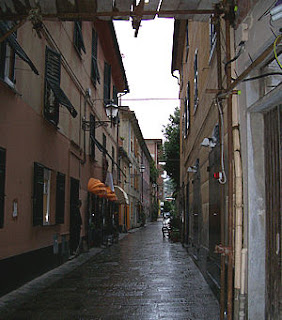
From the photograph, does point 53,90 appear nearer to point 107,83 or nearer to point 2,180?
point 2,180

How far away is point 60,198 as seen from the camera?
11344 mm

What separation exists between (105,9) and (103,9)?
0.09ft

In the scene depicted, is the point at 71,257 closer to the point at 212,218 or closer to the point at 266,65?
the point at 212,218

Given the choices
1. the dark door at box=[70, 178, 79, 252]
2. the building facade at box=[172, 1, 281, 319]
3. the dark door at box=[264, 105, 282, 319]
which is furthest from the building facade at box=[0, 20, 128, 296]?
the dark door at box=[264, 105, 282, 319]

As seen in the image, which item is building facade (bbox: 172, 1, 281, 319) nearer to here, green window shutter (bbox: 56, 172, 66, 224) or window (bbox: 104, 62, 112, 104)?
green window shutter (bbox: 56, 172, 66, 224)

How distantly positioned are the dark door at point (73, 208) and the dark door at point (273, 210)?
29.3ft

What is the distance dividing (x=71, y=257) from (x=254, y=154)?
29.8ft

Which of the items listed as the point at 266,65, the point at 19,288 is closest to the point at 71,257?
the point at 19,288

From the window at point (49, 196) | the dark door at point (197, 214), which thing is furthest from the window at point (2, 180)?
the dark door at point (197, 214)

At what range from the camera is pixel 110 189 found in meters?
18.2

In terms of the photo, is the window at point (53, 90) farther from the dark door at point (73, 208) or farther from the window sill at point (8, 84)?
the dark door at point (73, 208)

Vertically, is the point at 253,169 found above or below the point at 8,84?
below

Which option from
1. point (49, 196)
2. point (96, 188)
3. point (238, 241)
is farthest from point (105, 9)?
point (96, 188)

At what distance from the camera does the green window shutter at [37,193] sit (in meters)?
9.06
